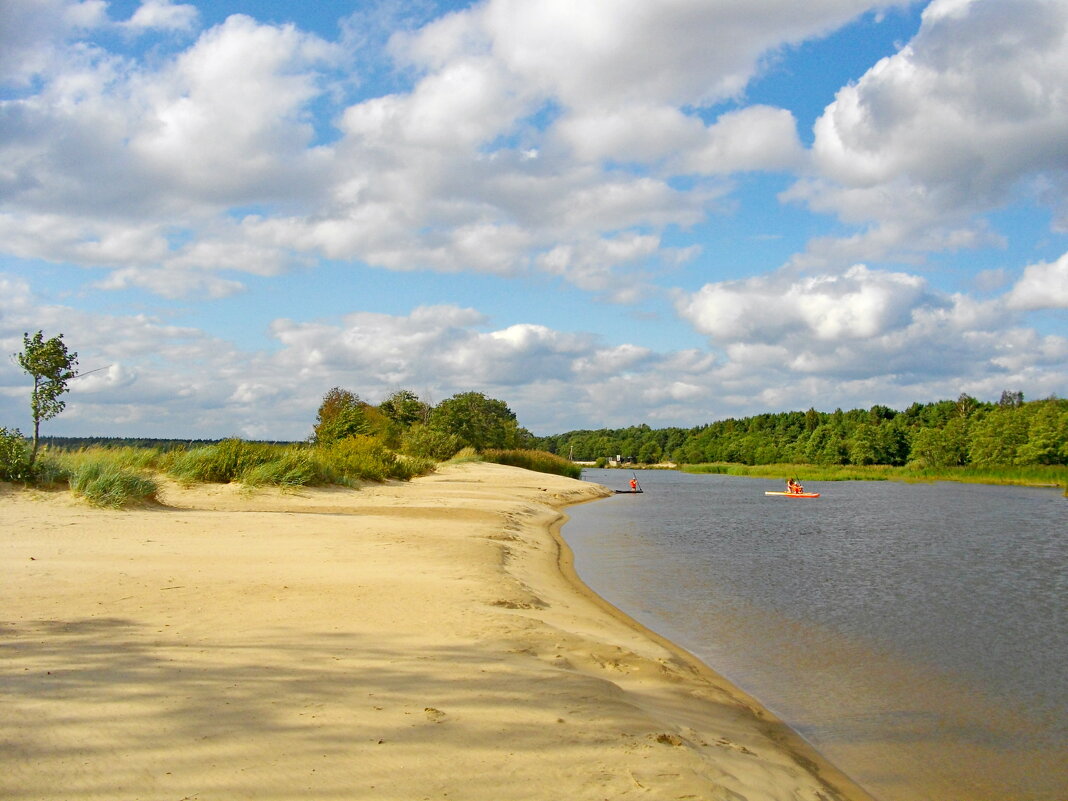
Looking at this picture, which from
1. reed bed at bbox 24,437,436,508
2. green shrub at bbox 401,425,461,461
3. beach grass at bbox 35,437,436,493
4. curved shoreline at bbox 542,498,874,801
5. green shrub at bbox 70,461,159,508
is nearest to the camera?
curved shoreline at bbox 542,498,874,801

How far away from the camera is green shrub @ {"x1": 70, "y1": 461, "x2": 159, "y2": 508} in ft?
50.8

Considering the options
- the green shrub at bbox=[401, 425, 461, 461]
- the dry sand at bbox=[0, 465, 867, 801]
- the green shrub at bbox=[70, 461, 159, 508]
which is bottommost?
the dry sand at bbox=[0, 465, 867, 801]

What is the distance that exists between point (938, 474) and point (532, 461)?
4129 cm

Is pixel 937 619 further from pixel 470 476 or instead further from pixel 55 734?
pixel 470 476

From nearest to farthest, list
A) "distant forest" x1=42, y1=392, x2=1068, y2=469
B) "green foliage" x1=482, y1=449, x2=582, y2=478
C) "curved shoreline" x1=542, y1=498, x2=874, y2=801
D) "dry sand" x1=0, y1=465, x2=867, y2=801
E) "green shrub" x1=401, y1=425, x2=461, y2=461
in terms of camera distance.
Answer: "dry sand" x1=0, y1=465, x2=867, y2=801, "curved shoreline" x1=542, y1=498, x2=874, y2=801, "green shrub" x1=401, y1=425, x2=461, y2=461, "green foliage" x1=482, y1=449, x2=582, y2=478, "distant forest" x1=42, y1=392, x2=1068, y2=469

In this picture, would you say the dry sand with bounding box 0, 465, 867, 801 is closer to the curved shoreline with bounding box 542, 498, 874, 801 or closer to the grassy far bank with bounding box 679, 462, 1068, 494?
the curved shoreline with bounding box 542, 498, 874, 801

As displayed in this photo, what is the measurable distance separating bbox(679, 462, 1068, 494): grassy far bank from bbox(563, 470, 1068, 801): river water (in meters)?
35.3

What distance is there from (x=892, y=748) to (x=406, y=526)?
11921 mm

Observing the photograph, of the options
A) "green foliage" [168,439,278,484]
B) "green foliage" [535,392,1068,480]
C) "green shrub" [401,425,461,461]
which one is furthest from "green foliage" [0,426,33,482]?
"green foliage" [535,392,1068,480]

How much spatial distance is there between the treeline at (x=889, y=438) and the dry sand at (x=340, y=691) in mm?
79782

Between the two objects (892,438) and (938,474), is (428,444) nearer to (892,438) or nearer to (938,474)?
(938,474)

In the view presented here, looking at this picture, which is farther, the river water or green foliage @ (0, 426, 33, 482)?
green foliage @ (0, 426, 33, 482)

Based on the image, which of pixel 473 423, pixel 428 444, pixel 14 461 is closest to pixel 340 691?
pixel 14 461

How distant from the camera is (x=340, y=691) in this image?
5.21 metres
